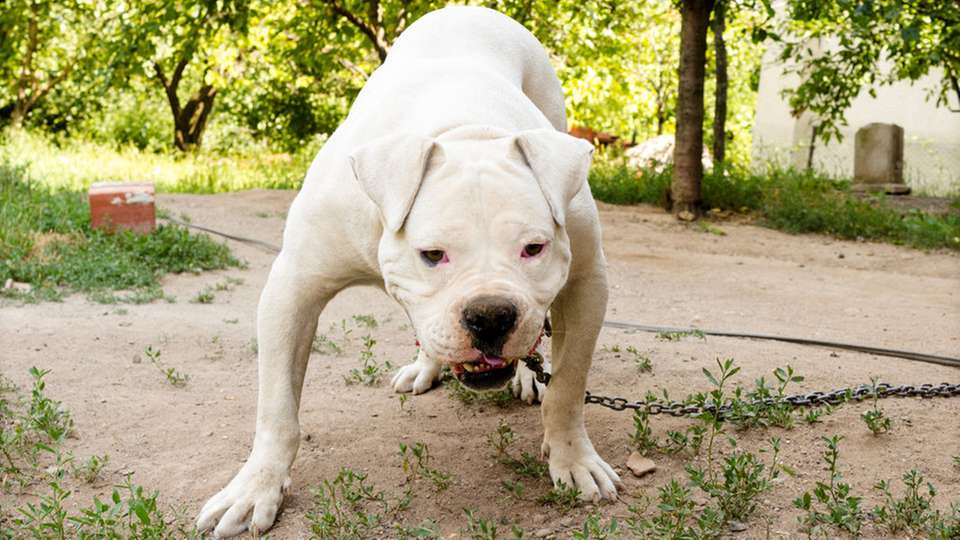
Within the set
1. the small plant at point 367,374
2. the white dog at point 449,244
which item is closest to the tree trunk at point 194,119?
the small plant at point 367,374

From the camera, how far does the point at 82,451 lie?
141 inches

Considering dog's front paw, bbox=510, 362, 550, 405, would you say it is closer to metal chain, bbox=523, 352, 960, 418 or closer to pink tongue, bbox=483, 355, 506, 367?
metal chain, bbox=523, 352, 960, 418

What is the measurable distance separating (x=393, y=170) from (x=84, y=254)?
4718mm

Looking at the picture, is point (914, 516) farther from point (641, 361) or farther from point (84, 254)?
point (84, 254)

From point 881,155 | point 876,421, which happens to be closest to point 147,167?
point 881,155

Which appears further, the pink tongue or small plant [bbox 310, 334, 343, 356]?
small plant [bbox 310, 334, 343, 356]

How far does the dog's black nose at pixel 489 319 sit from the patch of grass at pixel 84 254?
3.89m

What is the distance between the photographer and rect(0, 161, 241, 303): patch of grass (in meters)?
6.12

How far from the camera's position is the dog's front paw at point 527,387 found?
13.8 feet

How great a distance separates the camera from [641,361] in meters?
4.46

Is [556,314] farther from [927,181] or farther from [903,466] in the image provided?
[927,181]

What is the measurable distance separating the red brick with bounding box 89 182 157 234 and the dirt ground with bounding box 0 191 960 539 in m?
0.84

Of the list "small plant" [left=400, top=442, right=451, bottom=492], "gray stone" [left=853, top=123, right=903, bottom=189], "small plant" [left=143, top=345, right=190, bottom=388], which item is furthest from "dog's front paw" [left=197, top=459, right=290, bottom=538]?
"gray stone" [left=853, top=123, right=903, bottom=189]

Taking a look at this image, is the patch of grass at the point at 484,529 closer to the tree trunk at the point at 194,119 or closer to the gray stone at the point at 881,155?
the gray stone at the point at 881,155
